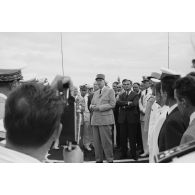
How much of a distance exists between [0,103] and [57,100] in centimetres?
140

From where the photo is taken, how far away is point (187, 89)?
2117 mm

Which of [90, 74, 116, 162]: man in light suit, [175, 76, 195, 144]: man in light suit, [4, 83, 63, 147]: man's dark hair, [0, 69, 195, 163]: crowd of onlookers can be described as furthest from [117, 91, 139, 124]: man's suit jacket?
[4, 83, 63, 147]: man's dark hair

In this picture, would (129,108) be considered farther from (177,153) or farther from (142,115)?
(177,153)

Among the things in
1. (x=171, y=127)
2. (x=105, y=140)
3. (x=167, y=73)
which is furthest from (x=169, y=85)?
(x=105, y=140)

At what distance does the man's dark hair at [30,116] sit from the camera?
1.21 m

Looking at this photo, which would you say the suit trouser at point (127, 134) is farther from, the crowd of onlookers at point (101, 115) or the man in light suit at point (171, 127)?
the man in light suit at point (171, 127)

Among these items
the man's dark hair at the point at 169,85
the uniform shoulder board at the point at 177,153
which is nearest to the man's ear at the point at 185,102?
the man's dark hair at the point at 169,85

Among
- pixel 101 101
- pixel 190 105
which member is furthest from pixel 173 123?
pixel 101 101

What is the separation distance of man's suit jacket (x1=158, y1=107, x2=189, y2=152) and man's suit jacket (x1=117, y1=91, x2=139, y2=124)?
3453mm

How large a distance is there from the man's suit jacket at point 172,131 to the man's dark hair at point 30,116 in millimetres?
1267

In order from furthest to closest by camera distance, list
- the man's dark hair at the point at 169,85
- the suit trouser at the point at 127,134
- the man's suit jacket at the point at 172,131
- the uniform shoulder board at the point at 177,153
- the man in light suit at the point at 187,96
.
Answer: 1. the suit trouser at the point at 127,134
2. the man's dark hair at the point at 169,85
3. the man's suit jacket at the point at 172,131
4. the man in light suit at the point at 187,96
5. the uniform shoulder board at the point at 177,153

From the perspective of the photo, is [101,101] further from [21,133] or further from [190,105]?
[21,133]

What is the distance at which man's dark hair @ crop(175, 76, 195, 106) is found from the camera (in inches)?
83.0

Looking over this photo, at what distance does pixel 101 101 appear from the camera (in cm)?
528
